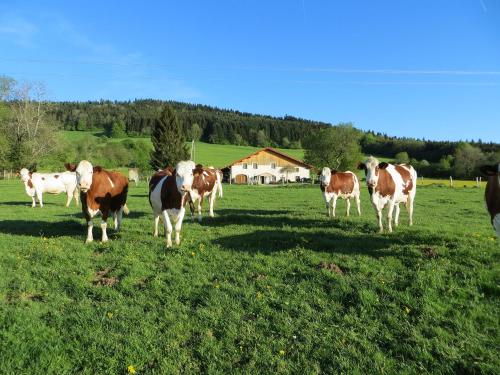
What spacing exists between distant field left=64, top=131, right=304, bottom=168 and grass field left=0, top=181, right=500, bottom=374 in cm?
7774

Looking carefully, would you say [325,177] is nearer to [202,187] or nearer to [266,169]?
[202,187]

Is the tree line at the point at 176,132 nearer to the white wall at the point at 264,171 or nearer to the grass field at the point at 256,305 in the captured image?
the white wall at the point at 264,171

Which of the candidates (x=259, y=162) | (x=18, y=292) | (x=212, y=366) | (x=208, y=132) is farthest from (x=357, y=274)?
(x=208, y=132)

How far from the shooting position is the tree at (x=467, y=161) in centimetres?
7438

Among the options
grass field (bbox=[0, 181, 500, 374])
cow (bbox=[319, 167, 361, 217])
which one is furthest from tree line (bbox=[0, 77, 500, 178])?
grass field (bbox=[0, 181, 500, 374])

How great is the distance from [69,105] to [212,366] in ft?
499

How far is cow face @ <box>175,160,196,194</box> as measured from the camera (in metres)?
9.79

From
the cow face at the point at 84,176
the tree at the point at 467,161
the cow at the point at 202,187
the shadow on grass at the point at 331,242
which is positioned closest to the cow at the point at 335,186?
the cow at the point at 202,187

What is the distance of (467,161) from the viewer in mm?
78188

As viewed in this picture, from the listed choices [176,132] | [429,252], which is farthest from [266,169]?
[429,252]

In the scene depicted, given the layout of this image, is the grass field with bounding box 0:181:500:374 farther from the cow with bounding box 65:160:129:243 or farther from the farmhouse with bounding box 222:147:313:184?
the farmhouse with bounding box 222:147:313:184

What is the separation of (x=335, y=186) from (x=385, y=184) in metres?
4.44

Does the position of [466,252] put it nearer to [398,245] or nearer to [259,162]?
[398,245]

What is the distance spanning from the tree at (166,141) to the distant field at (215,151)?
844 inches
